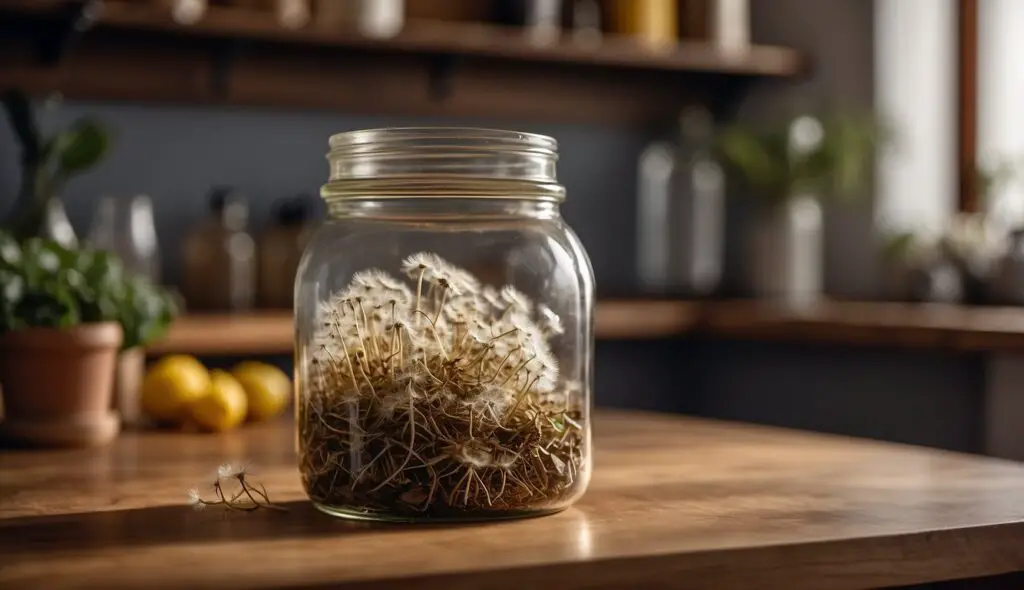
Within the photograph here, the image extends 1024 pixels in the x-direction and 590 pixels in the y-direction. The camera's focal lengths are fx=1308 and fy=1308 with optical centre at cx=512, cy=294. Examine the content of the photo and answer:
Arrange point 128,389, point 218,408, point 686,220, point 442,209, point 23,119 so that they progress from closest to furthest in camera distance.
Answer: point 442,209 → point 218,408 → point 128,389 → point 23,119 → point 686,220

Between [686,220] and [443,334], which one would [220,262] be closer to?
[686,220]

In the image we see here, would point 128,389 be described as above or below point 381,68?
below

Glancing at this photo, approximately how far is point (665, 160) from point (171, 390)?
6.33ft

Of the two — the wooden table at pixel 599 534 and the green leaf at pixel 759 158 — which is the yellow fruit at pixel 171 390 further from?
the green leaf at pixel 759 158

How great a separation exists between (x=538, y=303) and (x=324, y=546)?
0.24 meters

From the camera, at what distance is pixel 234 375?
1.41m

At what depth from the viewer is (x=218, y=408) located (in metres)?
1.30

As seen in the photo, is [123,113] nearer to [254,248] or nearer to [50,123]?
[50,123]

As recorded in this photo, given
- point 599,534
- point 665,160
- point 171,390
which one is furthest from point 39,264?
point 665,160

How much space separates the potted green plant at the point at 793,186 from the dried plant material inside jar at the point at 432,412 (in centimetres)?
204

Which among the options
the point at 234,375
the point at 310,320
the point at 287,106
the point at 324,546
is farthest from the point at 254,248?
the point at 324,546

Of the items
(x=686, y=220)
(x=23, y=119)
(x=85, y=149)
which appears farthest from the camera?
(x=686, y=220)

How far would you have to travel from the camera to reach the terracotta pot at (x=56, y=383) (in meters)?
1.16

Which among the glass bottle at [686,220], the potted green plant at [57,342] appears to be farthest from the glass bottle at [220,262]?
the potted green plant at [57,342]
